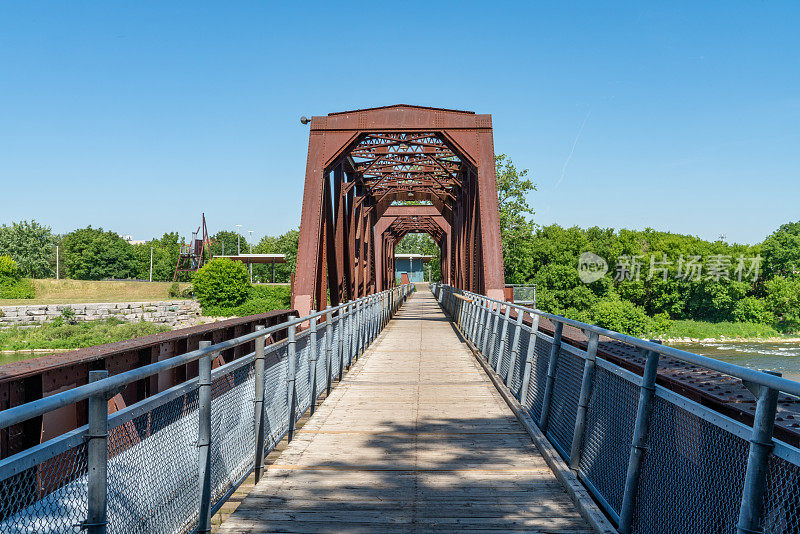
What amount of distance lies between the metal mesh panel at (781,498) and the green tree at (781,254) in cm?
8152

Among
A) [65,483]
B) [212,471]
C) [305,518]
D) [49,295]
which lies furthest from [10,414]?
[49,295]

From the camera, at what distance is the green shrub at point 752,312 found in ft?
210

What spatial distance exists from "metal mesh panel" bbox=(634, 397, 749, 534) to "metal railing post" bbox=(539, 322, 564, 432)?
86.0 inches

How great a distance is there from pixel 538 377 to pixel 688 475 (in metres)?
3.45

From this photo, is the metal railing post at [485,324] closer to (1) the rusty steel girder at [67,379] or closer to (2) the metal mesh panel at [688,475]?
(1) the rusty steel girder at [67,379]

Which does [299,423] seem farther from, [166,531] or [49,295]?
[49,295]

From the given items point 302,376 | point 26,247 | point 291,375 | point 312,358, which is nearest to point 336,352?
point 312,358

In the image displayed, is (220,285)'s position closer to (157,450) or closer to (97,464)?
(157,450)

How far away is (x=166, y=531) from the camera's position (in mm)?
3061

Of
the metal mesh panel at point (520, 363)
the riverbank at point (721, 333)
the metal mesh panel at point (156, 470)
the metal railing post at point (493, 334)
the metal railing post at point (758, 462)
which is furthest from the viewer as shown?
the riverbank at point (721, 333)

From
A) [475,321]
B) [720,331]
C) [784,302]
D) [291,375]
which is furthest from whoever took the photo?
[784,302]

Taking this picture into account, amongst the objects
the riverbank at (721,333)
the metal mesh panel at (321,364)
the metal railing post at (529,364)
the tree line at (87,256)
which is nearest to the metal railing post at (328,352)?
the metal mesh panel at (321,364)

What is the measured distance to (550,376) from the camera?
5559 millimetres

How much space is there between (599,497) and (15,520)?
3273 millimetres
